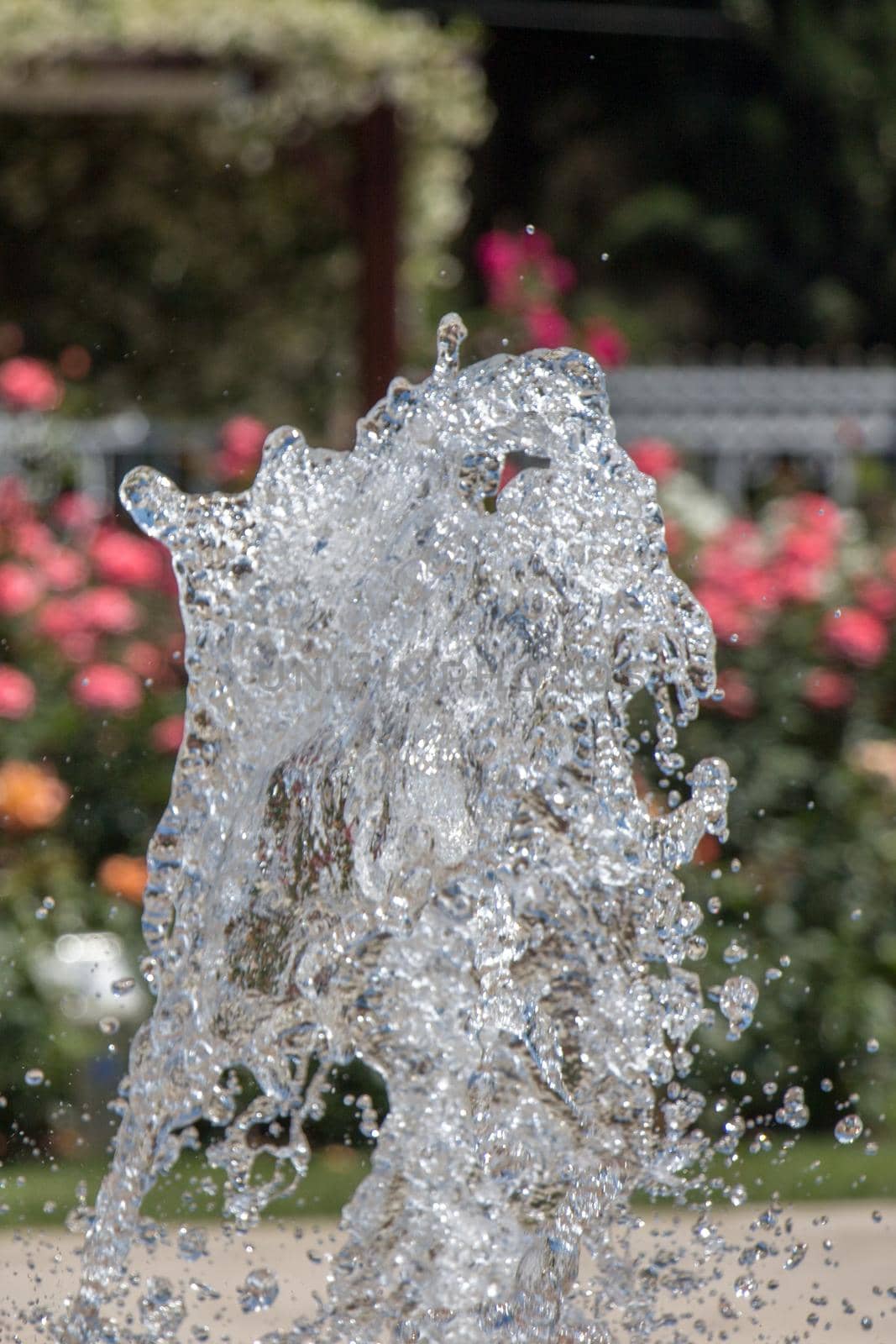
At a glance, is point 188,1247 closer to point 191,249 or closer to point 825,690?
point 825,690

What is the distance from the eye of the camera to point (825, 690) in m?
4.17

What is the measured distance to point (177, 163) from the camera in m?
8.02

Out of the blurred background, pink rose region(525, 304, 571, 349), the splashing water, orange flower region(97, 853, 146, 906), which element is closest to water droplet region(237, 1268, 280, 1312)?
the splashing water

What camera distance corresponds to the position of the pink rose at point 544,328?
457cm

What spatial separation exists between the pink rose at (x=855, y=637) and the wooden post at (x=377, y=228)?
4.00 ft

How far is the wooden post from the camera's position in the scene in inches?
187

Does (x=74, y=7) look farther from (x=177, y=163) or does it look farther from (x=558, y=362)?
(x=558, y=362)

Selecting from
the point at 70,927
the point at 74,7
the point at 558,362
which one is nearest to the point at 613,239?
the point at 74,7

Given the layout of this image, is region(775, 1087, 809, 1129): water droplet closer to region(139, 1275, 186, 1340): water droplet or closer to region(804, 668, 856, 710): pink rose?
region(139, 1275, 186, 1340): water droplet

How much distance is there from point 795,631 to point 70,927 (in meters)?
1.58

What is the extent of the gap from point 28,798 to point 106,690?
249 millimetres

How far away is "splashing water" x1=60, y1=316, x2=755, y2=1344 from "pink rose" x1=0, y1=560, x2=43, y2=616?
197 centimetres

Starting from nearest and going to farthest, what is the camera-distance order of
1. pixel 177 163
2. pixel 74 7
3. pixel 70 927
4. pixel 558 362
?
pixel 558 362, pixel 70 927, pixel 74 7, pixel 177 163

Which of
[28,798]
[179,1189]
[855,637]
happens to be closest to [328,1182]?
[179,1189]
